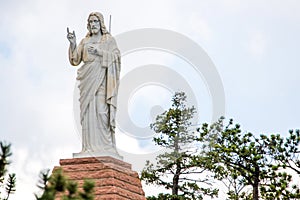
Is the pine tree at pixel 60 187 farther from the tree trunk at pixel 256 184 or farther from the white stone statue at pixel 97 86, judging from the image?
the tree trunk at pixel 256 184

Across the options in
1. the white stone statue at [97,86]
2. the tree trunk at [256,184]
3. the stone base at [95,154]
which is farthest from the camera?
the tree trunk at [256,184]

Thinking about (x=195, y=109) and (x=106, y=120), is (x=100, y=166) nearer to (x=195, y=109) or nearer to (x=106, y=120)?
(x=106, y=120)

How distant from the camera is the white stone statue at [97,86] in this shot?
34.0 ft

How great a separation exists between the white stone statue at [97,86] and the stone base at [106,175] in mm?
167

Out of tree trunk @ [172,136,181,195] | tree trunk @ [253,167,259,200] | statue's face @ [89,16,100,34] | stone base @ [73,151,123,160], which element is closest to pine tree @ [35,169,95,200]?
stone base @ [73,151,123,160]

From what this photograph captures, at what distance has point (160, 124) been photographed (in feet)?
64.1

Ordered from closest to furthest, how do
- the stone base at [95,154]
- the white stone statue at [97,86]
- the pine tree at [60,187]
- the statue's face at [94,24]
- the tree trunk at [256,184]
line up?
the pine tree at [60,187]
the stone base at [95,154]
the white stone statue at [97,86]
the statue's face at [94,24]
the tree trunk at [256,184]

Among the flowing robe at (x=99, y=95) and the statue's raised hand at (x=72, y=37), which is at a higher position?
the statue's raised hand at (x=72, y=37)

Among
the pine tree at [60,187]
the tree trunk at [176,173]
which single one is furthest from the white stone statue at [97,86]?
the tree trunk at [176,173]

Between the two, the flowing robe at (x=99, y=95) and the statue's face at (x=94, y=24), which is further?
the statue's face at (x=94, y=24)

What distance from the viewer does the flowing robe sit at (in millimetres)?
10359

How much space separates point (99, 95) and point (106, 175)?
1.44 metres

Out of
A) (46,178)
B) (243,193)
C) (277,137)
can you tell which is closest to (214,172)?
(243,193)

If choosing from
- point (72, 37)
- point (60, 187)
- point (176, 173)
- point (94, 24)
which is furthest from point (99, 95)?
point (176, 173)
